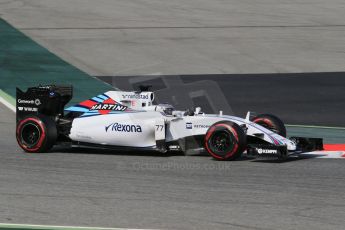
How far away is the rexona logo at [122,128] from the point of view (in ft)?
45.7

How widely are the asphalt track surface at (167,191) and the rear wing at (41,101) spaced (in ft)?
2.26

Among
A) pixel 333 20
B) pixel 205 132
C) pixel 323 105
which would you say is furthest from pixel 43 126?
pixel 333 20

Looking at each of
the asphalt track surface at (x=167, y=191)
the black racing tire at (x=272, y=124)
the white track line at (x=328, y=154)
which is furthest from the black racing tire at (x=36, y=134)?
the white track line at (x=328, y=154)

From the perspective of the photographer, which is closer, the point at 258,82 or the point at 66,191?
the point at 66,191

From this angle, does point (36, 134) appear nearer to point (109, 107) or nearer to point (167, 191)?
point (109, 107)

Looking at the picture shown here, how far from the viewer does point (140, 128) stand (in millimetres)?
13922

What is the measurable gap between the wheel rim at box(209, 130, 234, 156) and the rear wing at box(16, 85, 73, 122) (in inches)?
114

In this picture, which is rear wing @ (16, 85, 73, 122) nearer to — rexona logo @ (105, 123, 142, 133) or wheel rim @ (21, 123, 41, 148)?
wheel rim @ (21, 123, 41, 148)

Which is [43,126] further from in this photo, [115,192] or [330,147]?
[330,147]

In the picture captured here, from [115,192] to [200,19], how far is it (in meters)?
22.9

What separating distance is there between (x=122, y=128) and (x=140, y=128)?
0.99 feet

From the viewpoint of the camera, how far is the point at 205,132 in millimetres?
13719

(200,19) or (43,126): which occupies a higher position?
(200,19)

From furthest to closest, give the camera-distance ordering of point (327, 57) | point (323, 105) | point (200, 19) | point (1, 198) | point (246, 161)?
1. point (200, 19)
2. point (327, 57)
3. point (323, 105)
4. point (246, 161)
5. point (1, 198)
